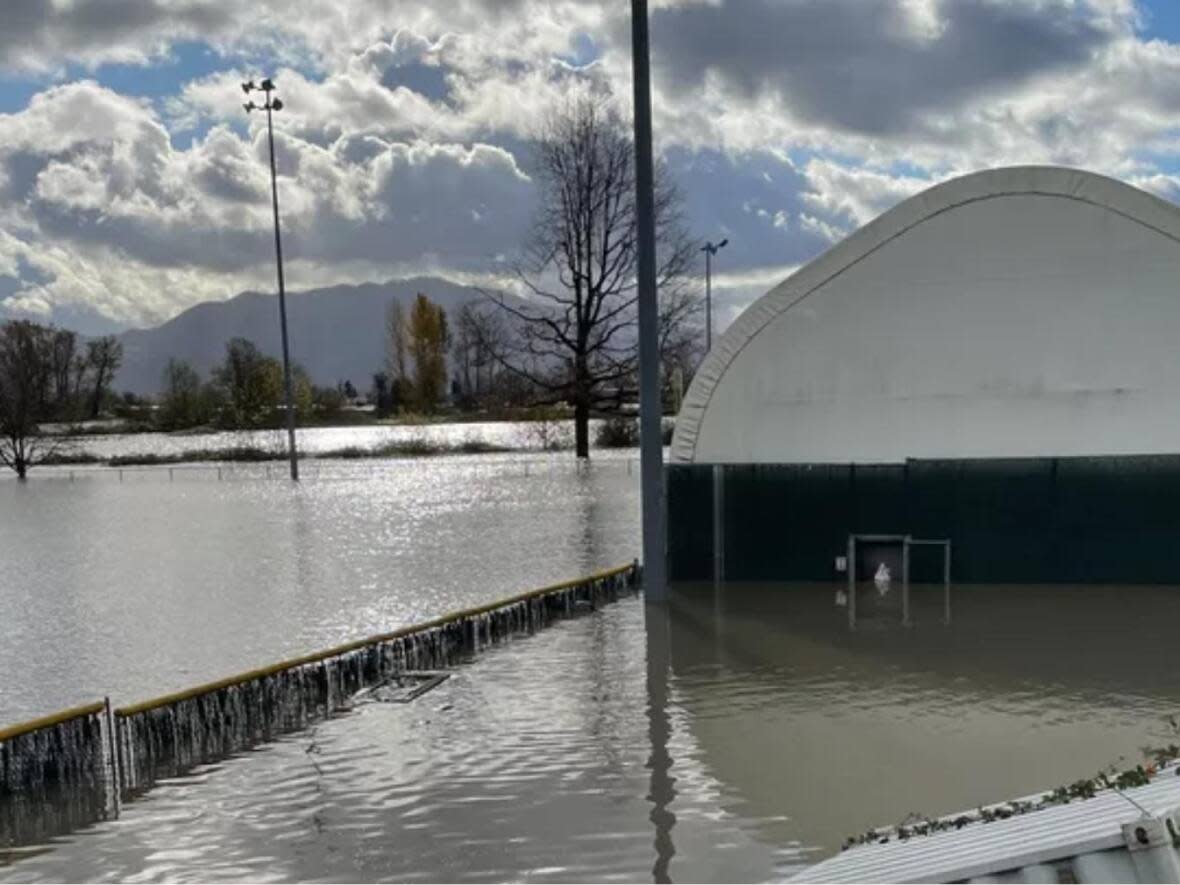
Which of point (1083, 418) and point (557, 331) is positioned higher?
point (557, 331)

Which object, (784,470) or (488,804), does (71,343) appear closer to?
(784,470)

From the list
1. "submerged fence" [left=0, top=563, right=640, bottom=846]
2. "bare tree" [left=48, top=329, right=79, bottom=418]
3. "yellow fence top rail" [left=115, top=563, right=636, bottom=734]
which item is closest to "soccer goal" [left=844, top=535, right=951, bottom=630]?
"yellow fence top rail" [left=115, top=563, right=636, bottom=734]

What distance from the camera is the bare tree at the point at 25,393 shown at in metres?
47.5

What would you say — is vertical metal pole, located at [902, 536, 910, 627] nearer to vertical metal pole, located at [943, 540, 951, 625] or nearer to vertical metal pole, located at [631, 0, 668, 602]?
vertical metal pole, located at [943, 540, 951, 625]

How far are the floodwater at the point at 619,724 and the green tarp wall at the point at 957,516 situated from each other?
1.73ft

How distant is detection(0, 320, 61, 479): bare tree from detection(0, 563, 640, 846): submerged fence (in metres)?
41.0

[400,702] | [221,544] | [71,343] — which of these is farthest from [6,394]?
[400,702]

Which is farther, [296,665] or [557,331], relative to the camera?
[557,331]

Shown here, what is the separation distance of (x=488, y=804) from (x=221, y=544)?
15.9 m

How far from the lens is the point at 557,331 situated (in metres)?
42.3

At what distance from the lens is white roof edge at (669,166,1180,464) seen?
1469 centimetres

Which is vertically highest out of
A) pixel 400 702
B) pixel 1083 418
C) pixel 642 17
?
pixel 642 17

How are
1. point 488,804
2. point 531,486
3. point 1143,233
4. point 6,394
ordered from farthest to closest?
point 6,394 < point 531,486 < point 1143,233 < point 488,804

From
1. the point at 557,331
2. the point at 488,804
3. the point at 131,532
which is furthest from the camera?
the point at 557,331
